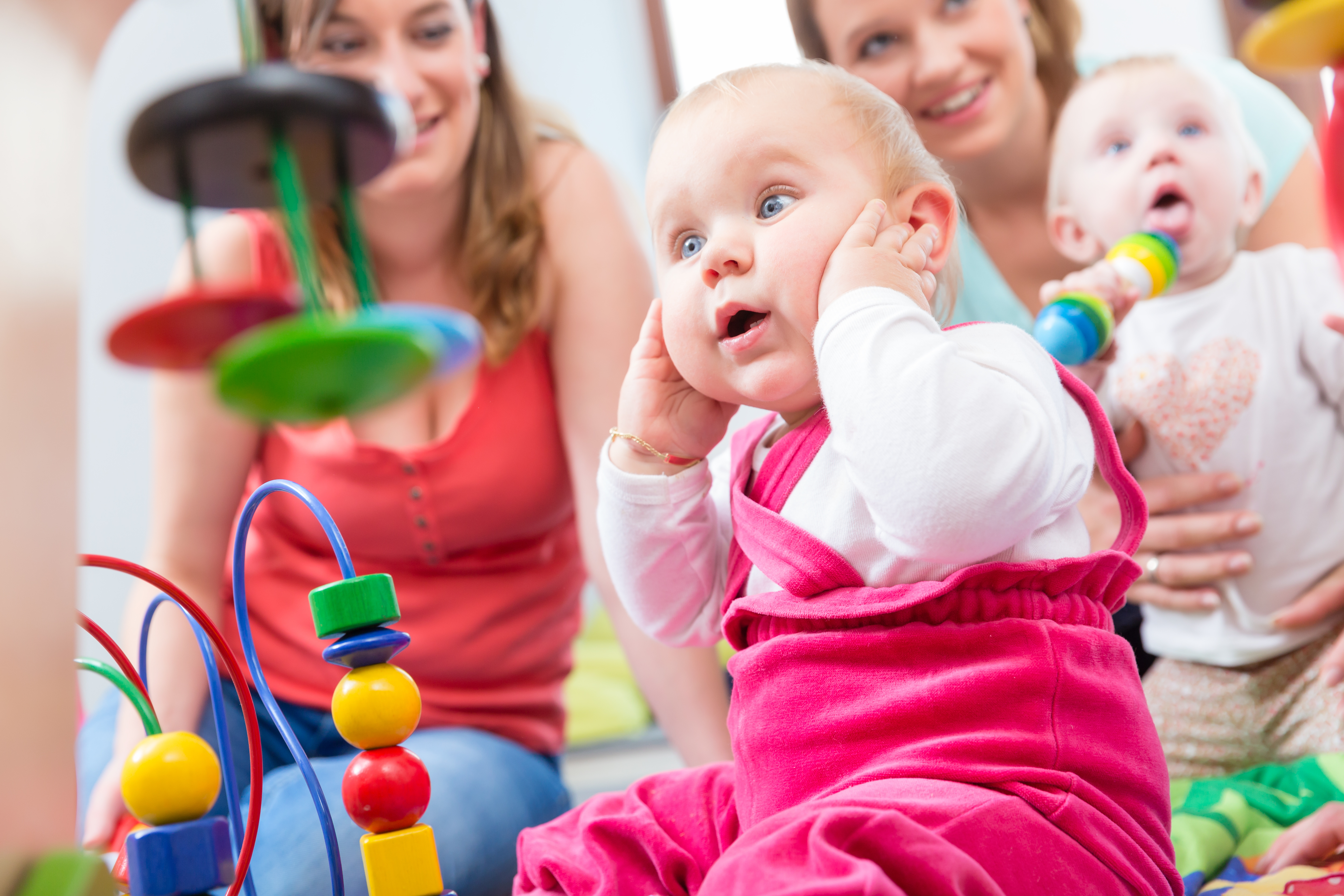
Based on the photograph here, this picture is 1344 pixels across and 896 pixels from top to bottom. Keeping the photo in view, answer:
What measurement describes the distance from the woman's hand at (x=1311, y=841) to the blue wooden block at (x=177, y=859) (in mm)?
661

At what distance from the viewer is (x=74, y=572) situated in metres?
0.36

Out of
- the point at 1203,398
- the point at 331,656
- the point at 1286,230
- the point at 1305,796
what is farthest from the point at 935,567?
the point at 1286,230

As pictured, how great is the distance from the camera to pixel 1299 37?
1.07ft

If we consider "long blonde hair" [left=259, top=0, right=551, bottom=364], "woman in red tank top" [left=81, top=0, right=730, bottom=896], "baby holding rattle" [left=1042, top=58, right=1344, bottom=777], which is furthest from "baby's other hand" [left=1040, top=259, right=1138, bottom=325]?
"long blonde hair" [left=259, top=0, right=551, bottom=364]

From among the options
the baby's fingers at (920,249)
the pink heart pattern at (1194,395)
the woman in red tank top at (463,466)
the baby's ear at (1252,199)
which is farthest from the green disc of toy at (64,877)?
the baby's ear at (1252,199)

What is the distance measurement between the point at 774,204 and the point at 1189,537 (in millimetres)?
593

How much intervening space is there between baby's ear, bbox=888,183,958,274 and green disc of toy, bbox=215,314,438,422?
0.45m

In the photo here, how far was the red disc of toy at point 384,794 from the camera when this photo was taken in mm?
546

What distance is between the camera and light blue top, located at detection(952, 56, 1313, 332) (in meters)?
1.20

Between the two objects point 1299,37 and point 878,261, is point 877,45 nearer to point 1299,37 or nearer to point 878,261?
point 878,261

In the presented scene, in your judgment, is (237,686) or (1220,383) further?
(1220,383)

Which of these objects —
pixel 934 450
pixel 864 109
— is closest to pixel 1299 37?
pixel 934 450

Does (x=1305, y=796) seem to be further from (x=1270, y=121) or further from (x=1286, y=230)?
(x=1270, y=121)

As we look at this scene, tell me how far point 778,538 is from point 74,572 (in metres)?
0.38
